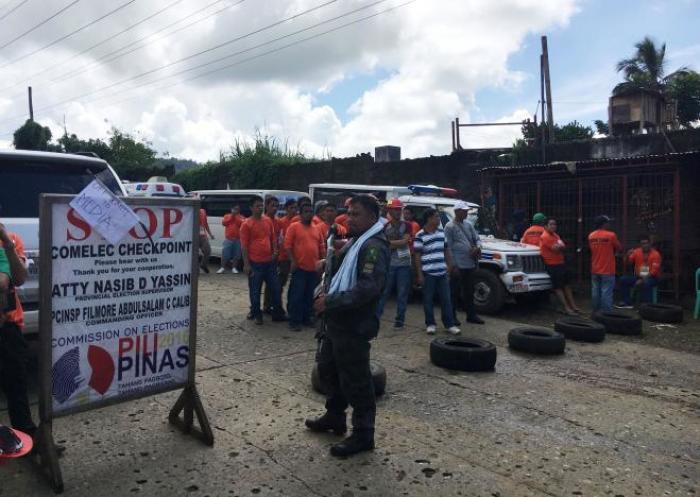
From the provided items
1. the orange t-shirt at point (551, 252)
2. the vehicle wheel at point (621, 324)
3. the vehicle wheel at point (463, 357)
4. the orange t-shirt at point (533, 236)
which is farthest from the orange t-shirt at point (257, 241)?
the orange t-shirt at point (533, 236)

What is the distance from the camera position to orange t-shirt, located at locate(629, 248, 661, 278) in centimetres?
1069

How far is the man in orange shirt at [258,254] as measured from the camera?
322 inches

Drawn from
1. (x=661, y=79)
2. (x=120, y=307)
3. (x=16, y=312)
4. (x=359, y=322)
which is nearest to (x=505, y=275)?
(x=359, y=322)

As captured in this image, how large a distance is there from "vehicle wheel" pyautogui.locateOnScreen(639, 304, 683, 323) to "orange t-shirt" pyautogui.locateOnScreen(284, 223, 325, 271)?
19.1ft

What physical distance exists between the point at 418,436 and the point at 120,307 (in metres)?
2.38

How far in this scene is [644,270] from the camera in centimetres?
1076

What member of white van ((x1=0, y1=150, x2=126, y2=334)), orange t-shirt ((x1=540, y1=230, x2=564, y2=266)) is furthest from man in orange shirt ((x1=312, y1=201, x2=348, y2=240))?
orange t-shirt ((x1=540, y1=230, x2=564, y2=266))

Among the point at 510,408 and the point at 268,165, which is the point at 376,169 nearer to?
the point at 268,165

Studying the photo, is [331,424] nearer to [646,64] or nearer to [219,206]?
[219,206]

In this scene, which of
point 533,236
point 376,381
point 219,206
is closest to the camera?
point 376,381

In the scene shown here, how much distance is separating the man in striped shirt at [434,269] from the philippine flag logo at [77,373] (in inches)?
201

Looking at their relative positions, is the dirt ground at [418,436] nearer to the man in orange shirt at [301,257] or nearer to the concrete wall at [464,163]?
the man in orange shirt at [301,257]

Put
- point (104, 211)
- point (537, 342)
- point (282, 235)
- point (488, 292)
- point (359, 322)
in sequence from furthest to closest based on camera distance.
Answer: point (488, 292), point (282, 235), point (537, 342), point (359, 322), point (104, 211)

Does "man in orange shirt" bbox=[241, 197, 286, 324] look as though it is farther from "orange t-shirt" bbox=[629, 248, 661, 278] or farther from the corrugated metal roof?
the corrugated metal roof
